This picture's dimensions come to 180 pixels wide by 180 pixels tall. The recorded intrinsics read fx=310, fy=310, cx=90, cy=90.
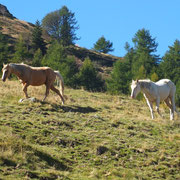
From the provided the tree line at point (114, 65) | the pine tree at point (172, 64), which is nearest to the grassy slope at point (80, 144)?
the tree line at point (114, 65)

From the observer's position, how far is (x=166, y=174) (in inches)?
365

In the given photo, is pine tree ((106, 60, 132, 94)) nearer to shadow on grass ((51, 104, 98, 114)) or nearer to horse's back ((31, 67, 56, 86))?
horse's back ((31, 67, 56, 86))

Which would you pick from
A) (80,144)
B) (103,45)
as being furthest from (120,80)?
(103,45)

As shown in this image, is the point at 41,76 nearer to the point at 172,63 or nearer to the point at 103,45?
the point at 172,63

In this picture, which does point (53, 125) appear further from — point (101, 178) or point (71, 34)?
point (71, 34)

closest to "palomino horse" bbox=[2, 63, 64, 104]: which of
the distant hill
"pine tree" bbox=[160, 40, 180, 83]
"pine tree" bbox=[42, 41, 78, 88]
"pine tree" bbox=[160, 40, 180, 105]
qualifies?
"pine tree" bbox=[42, 41, 78, 88]

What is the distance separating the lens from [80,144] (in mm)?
10703

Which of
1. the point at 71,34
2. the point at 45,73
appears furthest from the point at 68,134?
the point at 71,34

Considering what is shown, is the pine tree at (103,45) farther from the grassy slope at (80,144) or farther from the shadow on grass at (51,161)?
the shadow on grass at (51,161)

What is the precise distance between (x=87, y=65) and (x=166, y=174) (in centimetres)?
3892

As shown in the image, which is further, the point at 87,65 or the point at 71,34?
the point at 71,34

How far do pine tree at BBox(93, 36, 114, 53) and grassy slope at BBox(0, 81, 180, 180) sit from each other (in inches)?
3190

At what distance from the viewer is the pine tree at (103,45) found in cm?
9531

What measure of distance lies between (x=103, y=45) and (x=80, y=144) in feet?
284
